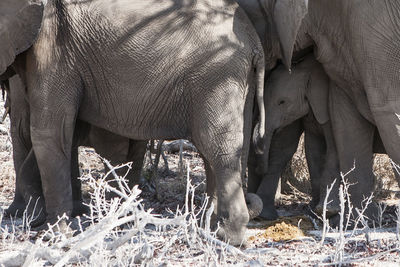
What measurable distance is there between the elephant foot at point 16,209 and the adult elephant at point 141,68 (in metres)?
1.02

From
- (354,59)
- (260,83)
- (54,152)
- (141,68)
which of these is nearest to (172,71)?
(141,68)

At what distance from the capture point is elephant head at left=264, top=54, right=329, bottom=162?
26.2 feet

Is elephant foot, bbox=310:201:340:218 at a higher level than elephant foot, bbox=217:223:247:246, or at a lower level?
higher

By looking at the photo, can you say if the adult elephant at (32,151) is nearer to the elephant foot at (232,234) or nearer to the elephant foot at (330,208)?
the elephant foot at (232,234)

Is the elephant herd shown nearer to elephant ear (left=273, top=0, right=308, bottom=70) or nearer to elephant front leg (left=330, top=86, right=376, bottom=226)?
elephant ear (left=273, top=0, right=308, bottom=70)

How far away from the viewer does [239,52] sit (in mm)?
6918

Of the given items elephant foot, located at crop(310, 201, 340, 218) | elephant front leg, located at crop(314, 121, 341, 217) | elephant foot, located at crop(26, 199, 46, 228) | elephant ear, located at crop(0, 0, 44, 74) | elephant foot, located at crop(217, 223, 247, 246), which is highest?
elephant ear, located at crop(0, 0, 44, 74)

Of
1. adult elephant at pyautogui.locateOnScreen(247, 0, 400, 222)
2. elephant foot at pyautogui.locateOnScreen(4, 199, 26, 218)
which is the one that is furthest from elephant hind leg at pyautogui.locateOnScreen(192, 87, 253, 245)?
elephant foot at pyautogui.locateOnScreen(4, 199, 26, 218)

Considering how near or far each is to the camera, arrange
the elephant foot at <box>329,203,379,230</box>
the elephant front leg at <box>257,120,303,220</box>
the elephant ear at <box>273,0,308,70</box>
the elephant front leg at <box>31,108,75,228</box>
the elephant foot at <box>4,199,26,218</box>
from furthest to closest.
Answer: the elephant front leg at <box>257,120,303,220</box> < the elephant foot at <box>4,199,26,218</box> < the elephant foot at <box>329,203,379,230</box> < the elephant ear at <box>273,0,308,70</box> < the elephant front leg at <box>31,108,75,228</box>

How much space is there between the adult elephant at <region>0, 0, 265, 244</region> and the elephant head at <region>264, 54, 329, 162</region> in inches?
37.4

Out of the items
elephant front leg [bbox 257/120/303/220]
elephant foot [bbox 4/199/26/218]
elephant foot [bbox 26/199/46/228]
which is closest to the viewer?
elephant foot [bbox 26/199/46/228]

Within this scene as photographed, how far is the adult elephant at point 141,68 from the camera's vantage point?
22.6ft

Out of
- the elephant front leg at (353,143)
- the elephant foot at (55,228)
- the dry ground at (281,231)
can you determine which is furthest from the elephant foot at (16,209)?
the elephant front leg at (353,143)

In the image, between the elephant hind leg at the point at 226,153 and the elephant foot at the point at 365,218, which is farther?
the elephant foot at the point at 365,218
